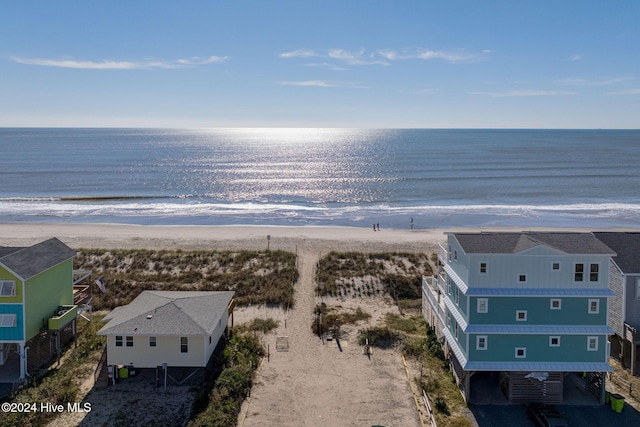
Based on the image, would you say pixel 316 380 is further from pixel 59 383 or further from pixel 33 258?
pixel 33 258

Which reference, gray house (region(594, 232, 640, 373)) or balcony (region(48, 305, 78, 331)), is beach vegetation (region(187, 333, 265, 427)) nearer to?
balcony (region(48, 305, 78, 331))

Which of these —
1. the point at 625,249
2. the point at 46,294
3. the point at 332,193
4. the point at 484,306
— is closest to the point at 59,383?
the point at 46,294

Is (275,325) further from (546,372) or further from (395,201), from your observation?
(395,201)

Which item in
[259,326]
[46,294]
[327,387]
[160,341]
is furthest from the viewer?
[259,326]

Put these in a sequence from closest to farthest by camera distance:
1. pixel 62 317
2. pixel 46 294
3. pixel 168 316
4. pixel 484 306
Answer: pixel 484 306
pixel 168 316
pixel 62 317
pixel 46 294

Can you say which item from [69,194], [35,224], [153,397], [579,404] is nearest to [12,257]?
[153,397]

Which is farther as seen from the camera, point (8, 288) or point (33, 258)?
point (33, 258)

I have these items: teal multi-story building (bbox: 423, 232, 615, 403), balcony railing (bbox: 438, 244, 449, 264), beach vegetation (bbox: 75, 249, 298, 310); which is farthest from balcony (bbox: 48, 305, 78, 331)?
balcony railing (bbox: 438, 244, 449, 264)

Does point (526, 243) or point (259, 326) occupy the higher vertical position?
point (526, 243)
